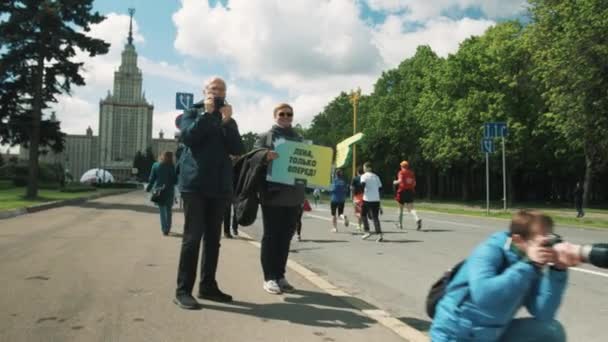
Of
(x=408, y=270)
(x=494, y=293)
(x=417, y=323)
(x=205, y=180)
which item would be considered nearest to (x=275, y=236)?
(x=205, y=180)

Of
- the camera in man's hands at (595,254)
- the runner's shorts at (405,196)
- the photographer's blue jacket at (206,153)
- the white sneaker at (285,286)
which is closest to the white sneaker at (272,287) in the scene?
the white sneaker at (285,286)

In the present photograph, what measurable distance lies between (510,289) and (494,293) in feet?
0.26

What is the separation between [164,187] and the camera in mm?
12828

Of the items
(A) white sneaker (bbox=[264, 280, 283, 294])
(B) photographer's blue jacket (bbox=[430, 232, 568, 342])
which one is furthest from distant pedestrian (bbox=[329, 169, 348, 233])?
(B) photographer's blue jacket (bbox=[430, 232, 568, 342])

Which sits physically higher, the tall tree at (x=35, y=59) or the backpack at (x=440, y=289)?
the tall tree at (x=35, y=59)

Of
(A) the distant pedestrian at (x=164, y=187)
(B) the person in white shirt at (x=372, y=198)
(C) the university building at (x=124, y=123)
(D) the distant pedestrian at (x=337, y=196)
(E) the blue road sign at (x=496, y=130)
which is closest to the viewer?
(A) the distant pedestrian at (x=164, y=187)

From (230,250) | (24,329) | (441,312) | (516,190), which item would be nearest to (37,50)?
(230,250)

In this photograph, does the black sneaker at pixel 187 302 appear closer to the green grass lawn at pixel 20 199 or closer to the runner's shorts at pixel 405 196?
the runner's shorts at pixel 405 196

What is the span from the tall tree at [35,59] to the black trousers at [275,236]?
1019 inches

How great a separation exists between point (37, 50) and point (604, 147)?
89.4 feet

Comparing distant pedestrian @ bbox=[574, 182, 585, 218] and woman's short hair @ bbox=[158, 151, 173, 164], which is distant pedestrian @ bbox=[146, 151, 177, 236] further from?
distant pedestrian @ bbox=[574, 182, 585, 218]

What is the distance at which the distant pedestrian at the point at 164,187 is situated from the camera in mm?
12758

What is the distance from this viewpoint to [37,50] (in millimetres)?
29188

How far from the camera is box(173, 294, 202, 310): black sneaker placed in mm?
5301
